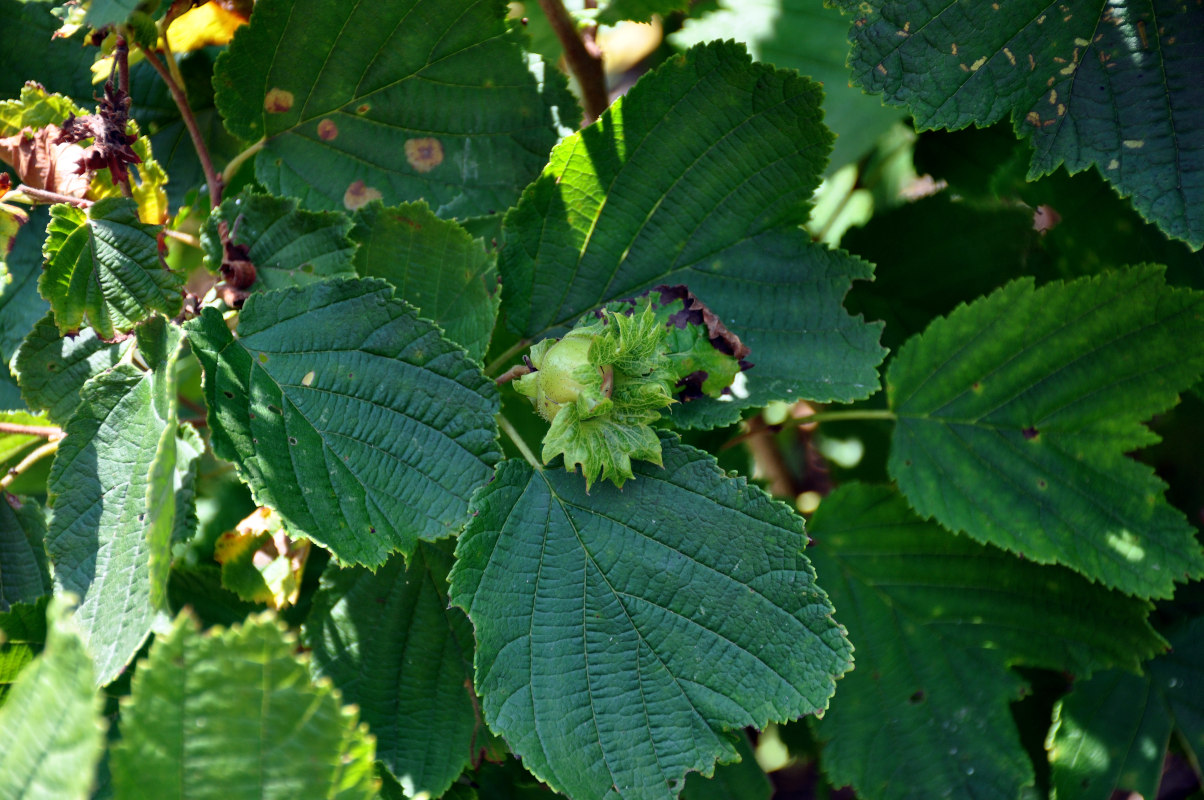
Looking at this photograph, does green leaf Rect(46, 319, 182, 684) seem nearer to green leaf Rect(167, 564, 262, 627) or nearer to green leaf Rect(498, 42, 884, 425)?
green leaf Rect(167, 564, 262, 627)

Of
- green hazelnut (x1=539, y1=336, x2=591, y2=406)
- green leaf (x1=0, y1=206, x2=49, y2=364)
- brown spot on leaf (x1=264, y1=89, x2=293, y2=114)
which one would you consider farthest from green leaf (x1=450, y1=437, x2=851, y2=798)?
green leaf (x1=0, y1=206, x2=49, y2=364)

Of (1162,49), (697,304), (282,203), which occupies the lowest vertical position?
(697,304)

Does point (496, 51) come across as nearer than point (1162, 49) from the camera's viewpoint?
No

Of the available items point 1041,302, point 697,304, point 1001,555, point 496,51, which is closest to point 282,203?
point 496,51

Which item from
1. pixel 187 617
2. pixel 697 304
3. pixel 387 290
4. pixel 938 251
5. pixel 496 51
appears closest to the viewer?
pixel 187 617

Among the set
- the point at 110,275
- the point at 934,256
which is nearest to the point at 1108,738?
the point at 934,256

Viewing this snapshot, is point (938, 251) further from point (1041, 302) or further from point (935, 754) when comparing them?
point (935, 754)

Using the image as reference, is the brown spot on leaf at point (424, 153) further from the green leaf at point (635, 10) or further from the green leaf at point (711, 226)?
the green leaf at point (635, 10)
